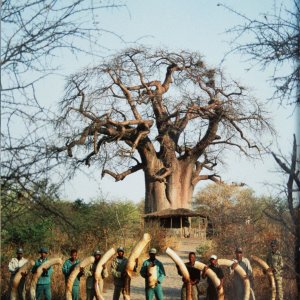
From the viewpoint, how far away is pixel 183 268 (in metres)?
10.5

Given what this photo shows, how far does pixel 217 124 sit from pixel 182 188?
3256 mm

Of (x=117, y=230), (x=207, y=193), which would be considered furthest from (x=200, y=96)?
(x=207, y=193)

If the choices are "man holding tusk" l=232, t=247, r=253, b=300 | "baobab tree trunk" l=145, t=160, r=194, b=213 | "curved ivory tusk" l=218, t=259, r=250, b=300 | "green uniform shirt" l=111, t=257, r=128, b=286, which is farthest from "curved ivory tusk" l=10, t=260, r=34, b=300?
"baobab tree trunk" l=145, t=160, r=194, b=213

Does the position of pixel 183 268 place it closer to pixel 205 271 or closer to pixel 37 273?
pixel 205 271

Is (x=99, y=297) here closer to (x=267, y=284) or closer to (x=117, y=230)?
(x=267, y=284)

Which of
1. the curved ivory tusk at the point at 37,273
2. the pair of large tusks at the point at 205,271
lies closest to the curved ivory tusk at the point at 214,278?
the pair of large tusks at the point at 205,271

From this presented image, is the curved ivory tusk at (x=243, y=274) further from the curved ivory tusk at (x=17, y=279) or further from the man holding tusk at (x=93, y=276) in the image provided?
the curved ivory tusk at (x=17, y=279)

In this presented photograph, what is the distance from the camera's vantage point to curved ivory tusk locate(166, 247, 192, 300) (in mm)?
10431

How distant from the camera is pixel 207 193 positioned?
150 feet

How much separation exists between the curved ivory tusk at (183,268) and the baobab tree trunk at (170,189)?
15705 millimetres

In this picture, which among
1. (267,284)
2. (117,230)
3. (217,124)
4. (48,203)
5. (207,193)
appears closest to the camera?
(48,203)

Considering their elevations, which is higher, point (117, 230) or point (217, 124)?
point (217, 124)

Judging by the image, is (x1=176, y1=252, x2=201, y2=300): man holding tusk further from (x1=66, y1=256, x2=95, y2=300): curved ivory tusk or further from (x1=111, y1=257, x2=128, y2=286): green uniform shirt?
(x1=66, y1=256, x2=95, y2=300): curved ivory tusk

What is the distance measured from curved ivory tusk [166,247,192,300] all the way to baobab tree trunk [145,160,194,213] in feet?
51.5
